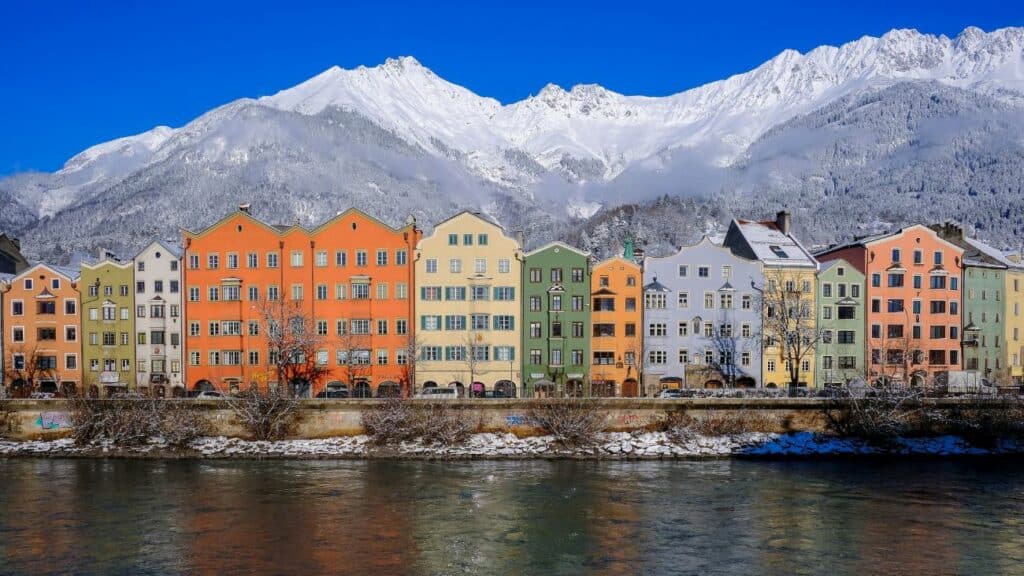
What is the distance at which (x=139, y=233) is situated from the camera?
18400cm

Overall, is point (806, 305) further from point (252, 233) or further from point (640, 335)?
point (252, 233)

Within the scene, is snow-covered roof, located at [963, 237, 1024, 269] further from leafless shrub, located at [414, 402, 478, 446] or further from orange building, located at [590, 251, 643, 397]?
leafless shrub, located at [414, 402, 478, 446]

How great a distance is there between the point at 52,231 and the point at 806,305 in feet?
574

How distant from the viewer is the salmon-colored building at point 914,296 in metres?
78.8

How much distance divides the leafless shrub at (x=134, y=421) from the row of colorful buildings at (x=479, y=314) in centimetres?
1158

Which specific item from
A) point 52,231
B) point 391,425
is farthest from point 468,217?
point 52,231

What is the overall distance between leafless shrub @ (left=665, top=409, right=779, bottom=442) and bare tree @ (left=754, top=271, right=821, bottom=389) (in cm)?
1360

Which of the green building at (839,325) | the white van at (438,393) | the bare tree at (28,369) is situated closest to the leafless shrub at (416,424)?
the white van at (438,393)

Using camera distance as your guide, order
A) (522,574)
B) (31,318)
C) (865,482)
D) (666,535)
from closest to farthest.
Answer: (522,574) < (666,535) < (865,482) < (31,318)

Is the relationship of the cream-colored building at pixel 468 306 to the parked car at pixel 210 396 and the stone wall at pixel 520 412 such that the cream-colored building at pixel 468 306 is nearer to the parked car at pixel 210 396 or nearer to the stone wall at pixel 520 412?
the stone wall at pixel 520 412

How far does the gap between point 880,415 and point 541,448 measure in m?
22.7

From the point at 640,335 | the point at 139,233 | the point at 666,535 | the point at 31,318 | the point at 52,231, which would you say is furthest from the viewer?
the point at 52,231

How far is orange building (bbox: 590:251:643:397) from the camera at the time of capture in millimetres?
74938

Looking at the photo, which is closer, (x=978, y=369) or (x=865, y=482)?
(x=865, y=482)
